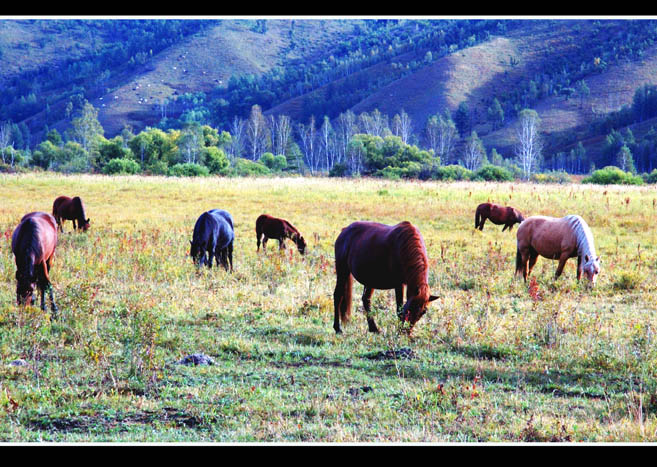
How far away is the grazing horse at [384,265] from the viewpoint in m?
7.75

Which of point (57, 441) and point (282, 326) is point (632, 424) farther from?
point (282, 326)

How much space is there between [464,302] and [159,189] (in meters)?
23.9

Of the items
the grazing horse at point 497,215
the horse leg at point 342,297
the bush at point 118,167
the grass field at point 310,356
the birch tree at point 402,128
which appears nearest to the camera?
the grass field at point 310,356

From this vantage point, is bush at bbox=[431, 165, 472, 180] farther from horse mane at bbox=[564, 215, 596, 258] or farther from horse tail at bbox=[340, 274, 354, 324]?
horse tail at bbox=[340, 274, 354, 324]

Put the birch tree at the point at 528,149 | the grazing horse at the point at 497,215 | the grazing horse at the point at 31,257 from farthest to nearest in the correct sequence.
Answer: the birch tree at the point at 528,149, the grazing horse at the point at 497,215, the grazing horse at the point at 31,257

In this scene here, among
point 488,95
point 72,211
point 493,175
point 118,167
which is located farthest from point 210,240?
point 488,95

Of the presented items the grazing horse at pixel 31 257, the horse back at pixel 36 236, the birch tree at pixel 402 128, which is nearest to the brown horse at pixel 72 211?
the horse back at pixel 36 236

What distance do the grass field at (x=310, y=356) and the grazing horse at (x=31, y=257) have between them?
13.6 inches

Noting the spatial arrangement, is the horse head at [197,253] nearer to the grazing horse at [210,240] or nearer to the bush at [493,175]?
the grazing horse at [210,240]

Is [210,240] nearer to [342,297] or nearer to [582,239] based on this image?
[342,297]

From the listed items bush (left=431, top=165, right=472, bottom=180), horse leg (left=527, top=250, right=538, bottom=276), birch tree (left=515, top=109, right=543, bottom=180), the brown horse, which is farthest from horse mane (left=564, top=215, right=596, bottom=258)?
birch tree (left=515, top=109, right=543, bottom=180)

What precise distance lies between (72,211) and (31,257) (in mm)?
10595

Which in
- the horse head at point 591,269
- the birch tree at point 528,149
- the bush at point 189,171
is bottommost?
the horse head at point 591,269

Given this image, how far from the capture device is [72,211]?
18922 mm
